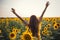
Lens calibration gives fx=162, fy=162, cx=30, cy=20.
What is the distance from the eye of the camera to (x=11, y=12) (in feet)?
7.91

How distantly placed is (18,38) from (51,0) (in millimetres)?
728

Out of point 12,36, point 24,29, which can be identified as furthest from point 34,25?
point 12,36

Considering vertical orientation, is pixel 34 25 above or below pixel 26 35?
above

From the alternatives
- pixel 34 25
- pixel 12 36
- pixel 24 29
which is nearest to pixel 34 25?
pixel 34 25

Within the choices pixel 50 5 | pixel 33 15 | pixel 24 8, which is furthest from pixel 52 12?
pixel 24 8

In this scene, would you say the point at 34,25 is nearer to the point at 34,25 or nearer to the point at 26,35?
the point at 34,25

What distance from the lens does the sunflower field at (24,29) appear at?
2.26 meters

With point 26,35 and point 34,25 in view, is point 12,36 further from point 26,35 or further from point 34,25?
point 34,25

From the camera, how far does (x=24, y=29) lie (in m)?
2.34

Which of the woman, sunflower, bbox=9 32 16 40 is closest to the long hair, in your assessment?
the woman

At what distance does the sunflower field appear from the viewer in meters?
2.26

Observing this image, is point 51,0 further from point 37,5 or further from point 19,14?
point 19,14

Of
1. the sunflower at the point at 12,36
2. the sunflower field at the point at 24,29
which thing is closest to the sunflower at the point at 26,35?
the sunflower field at the point at 24,29

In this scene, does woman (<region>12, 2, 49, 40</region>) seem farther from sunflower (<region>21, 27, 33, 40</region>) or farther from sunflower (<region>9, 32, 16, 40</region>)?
sunflower (<region>9, 32, 16, 40</region>)
